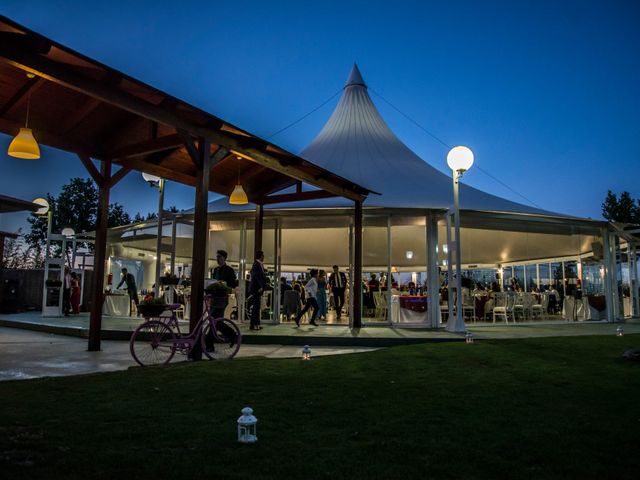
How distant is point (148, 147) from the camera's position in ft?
24.3

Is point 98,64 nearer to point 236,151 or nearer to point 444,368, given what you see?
point 236,151

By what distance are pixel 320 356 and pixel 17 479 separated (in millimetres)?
5322

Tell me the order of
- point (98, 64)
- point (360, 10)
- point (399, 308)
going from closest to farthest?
point (98, 64), point (399, 308), point (360, 10)

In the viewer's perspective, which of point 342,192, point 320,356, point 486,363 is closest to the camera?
point 486,363

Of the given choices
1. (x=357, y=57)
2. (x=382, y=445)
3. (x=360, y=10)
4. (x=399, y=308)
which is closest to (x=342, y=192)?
(x=399, y=308)

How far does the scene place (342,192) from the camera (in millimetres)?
10961

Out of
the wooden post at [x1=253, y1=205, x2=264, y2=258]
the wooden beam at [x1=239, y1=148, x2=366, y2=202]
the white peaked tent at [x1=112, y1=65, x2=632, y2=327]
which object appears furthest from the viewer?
the white peaked tent at [x1=112, y1=65, x2=632, y2=327]

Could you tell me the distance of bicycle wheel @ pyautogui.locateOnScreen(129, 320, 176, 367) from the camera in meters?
6.30

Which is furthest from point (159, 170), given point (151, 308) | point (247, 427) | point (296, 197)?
point (247, 427)

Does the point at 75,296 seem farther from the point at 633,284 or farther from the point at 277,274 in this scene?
the point at 633,284

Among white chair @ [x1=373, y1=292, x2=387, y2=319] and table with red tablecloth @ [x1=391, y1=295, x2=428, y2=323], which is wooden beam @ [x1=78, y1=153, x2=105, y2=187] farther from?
white chair @ [x1=373, y1=292, x2=387, y2=319]

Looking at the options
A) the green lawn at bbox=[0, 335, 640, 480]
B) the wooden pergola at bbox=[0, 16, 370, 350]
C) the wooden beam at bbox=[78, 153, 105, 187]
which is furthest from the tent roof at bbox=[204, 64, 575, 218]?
the green lawn at bbox=[0, 335, 640, 480]

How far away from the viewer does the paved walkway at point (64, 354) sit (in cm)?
607

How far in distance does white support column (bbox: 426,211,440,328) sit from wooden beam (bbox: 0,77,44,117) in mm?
9237
